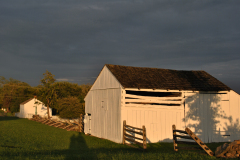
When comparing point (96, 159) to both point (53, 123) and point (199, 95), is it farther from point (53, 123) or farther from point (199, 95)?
point (53, 123)

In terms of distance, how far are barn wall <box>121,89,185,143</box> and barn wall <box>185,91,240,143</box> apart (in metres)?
0.90

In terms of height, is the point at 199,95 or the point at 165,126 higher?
the point at 199,95

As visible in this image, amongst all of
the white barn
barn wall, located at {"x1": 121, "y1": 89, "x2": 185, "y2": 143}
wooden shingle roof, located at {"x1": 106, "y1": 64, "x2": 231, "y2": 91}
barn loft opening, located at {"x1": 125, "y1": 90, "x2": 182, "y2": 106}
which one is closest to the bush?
the white barn

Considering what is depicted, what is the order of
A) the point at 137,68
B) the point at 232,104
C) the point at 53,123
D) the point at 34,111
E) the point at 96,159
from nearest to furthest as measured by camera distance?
the point at 96,159
the point at 232,104
the point at 137,68
the point at 53,123
the point at 34,111

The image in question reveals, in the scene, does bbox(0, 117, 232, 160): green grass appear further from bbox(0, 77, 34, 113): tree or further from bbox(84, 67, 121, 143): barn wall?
bbox(0, 77, 34, 113): tree

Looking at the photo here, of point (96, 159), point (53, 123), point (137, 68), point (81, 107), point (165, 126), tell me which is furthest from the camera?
point (81, 107)

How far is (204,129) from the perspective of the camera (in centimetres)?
1809

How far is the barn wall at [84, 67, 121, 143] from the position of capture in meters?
17.4

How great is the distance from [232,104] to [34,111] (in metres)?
47.2

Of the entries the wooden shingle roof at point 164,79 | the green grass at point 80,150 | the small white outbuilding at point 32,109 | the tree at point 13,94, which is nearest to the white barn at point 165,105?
the wooden shingle roof at point 164,79

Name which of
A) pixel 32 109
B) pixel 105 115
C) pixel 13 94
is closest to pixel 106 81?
pixel 105 115

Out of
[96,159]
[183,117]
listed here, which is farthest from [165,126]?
[96,159]

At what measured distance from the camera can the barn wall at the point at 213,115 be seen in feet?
59.0

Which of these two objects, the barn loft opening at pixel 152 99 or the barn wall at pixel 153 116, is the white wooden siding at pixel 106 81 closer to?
the barn loft opening at pixel 152 99
